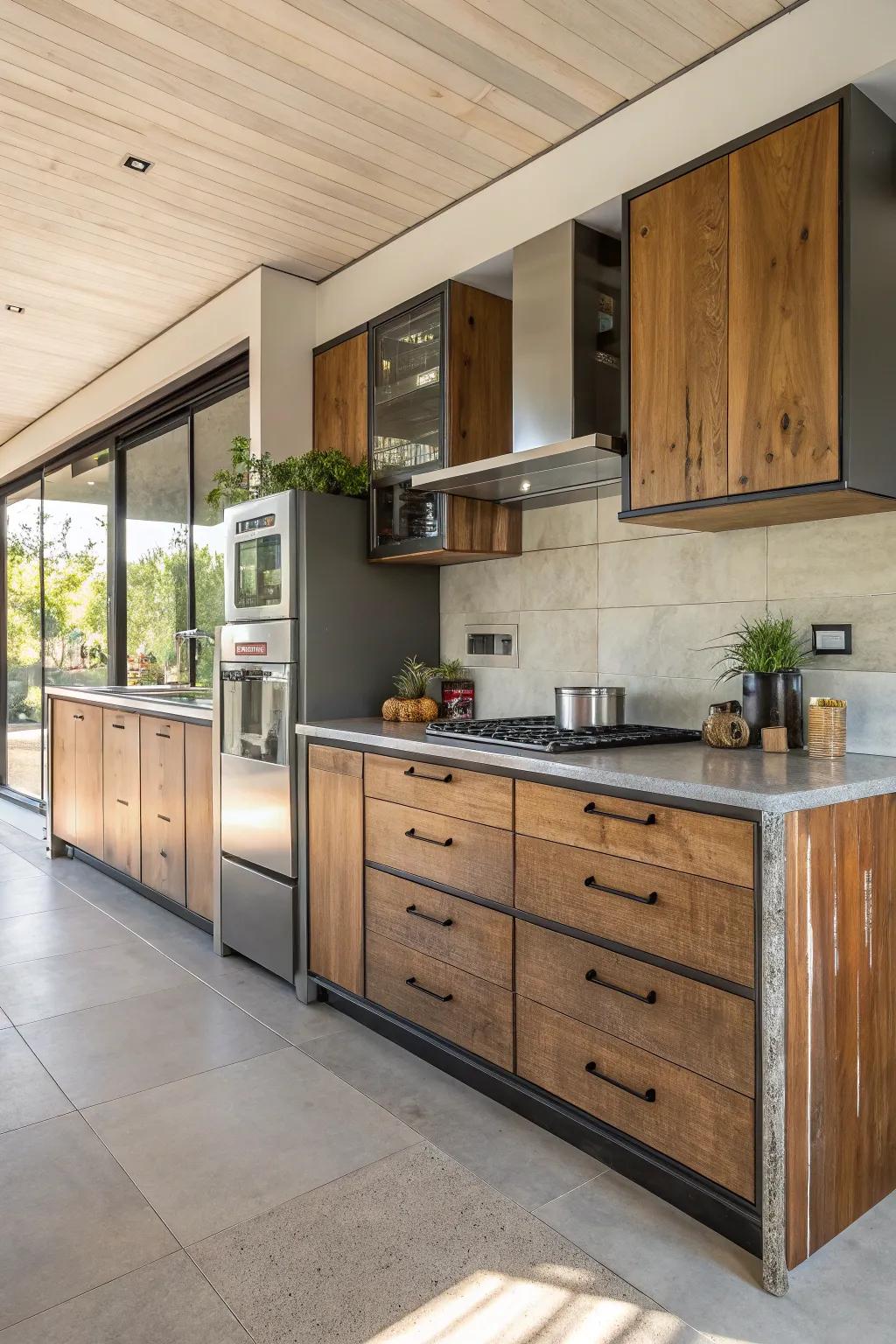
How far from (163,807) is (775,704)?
270 centimetres

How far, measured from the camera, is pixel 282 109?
2678 mm

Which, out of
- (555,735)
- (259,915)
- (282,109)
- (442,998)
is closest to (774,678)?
(555,735)

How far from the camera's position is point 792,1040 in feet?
5.36

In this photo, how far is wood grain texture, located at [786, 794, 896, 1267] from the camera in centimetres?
164

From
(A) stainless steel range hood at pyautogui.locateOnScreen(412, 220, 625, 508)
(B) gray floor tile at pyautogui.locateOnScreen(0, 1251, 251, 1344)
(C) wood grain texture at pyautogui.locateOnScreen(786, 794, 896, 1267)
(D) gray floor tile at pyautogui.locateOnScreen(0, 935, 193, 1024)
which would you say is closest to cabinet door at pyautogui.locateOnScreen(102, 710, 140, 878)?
(D) gray floor tile at pyautogui.locateOnScreen(0, 935, 193, 1024)

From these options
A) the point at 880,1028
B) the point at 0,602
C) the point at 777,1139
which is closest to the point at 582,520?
the point at 880,1028

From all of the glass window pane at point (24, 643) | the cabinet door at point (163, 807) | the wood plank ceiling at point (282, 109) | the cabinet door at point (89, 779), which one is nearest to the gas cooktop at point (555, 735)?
the cabinet door at point (163, 807)

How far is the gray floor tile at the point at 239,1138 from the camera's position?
1.90 m

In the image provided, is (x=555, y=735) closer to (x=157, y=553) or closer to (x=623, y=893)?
(x=623, y=893)

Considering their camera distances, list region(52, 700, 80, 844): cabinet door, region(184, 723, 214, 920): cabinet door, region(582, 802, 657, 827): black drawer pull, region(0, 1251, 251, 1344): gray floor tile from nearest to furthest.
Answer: region(0, 1251, 251, 1344): gray floor tile, region(582, 802, 657, 827): black drawer pull, region(184, 723, 214, 920): cabinet door, region(52, 700, 80, 844): cabinet door

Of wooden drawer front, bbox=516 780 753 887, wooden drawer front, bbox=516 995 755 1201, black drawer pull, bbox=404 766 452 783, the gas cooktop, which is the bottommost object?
wooden drawer front, bbox=516 995 755 1201

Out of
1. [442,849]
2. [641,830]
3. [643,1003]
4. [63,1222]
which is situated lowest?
[63,1222]

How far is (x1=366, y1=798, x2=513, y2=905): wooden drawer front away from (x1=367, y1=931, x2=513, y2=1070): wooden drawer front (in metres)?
0.23

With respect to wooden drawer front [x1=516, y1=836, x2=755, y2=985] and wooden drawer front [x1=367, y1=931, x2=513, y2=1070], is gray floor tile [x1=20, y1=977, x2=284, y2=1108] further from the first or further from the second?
wooden drawer front [x1=516, y1=836, x2=755, y2=985]
